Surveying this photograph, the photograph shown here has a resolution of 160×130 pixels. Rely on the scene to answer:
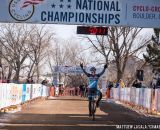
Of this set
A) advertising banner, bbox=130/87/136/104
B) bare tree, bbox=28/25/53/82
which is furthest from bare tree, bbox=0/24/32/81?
advertising banner, bbox=130/87/136/104

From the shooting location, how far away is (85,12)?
22078mm

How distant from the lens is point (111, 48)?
65.6m

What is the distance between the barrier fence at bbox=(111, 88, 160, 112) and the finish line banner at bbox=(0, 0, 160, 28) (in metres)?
4.12

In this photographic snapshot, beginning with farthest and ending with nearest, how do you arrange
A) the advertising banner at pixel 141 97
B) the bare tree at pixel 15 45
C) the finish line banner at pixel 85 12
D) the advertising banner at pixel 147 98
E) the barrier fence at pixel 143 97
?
the bare tree at pixel 15 45, the advertising banner at pixel 141 97, the advertising banner at pixel 147 98, the barrier fence at pixel 143 97, the finish line banner at pixel 85 12

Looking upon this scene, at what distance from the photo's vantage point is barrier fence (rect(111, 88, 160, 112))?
25903 millimetres

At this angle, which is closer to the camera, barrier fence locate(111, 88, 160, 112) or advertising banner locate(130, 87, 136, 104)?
barrier fence locate(111, 88, 160, 112)

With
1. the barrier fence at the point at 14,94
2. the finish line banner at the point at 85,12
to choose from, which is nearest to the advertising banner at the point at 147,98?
the finish line banner at the point at 85,12

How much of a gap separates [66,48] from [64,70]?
79.9 ft

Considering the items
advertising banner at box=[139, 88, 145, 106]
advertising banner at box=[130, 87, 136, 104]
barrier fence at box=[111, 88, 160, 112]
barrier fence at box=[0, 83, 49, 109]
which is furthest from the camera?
advertising banner at box=[130, 87, 136, 104]

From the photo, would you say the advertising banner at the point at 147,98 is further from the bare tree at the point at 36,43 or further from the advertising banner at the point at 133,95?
the bare tree at the point at 36,43

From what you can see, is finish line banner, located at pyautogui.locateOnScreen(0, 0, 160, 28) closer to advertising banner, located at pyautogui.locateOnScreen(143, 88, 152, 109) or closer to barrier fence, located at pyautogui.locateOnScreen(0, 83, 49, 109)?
barrier fence, located at pyautogui.locateOnScreen(0, 83, 49, 109)

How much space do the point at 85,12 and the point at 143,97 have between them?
365 inches

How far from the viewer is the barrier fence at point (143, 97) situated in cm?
2590

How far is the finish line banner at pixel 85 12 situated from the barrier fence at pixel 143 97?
412 cm
